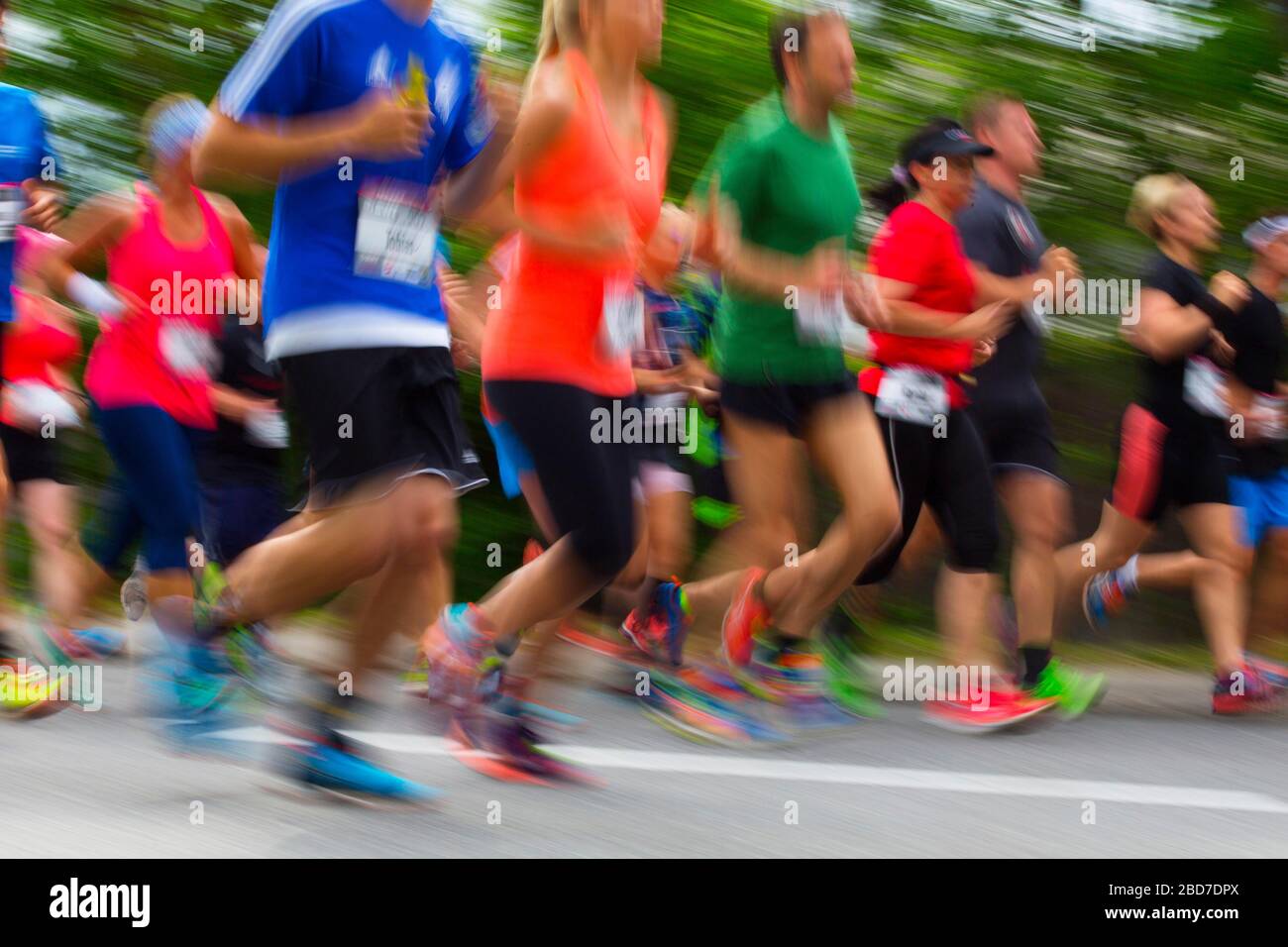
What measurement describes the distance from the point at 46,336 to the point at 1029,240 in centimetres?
309

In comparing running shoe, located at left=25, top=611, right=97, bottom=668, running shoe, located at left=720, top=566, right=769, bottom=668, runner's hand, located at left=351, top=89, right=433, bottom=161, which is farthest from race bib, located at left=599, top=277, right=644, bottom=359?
running shoe, located at left=25, top=611, right=97, bottom=668

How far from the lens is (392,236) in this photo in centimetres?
403

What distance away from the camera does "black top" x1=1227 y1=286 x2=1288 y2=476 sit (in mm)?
6438

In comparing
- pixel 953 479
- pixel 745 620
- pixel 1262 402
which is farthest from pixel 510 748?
pixel 1262 402

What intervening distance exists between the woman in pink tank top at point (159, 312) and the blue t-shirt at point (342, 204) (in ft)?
4.97

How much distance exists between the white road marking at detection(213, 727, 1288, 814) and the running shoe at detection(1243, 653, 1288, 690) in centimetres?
139

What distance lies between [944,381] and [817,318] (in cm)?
71

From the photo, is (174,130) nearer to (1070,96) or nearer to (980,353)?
(980,353)

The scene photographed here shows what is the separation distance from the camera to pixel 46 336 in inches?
247

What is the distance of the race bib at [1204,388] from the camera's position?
6348 mm

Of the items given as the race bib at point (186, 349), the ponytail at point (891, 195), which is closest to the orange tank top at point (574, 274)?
the race bib at point (186, 349)

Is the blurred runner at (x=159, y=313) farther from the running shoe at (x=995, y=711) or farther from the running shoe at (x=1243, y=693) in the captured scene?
the running shoe at (x=1243, y=693)

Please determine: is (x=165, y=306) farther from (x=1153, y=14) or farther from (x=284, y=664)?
(x=1153, y=14)
